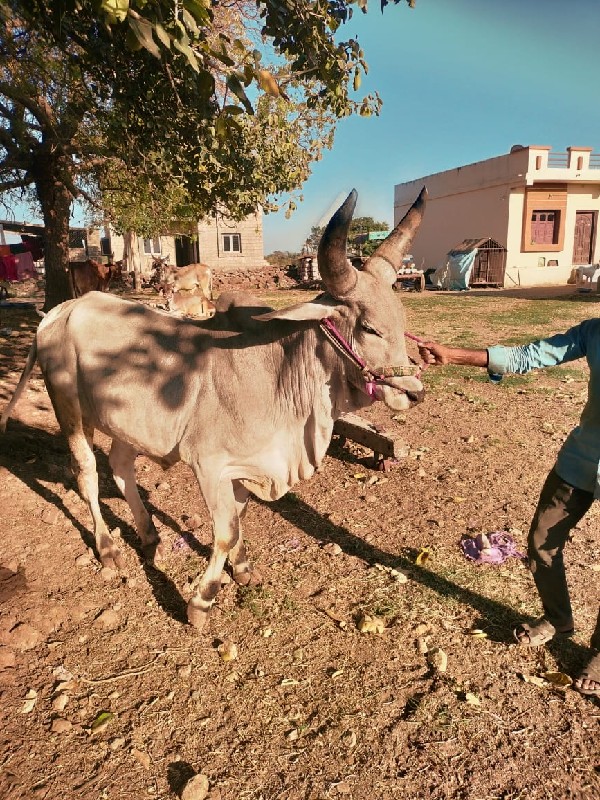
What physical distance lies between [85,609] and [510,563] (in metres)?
2.68

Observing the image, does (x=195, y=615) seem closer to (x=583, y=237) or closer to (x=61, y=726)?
(x=61, y=726)

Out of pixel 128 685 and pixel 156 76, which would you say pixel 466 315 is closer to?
pixel 156 76

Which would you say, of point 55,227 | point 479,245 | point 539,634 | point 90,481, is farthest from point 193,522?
point 479,245

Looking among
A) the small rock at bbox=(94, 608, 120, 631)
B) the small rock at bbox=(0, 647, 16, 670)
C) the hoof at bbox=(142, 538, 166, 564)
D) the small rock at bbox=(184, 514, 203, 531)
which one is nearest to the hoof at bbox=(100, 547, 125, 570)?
the hoof at bbox=(142, 538, 166, 564)

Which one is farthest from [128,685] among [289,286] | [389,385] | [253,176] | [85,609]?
[289,286]

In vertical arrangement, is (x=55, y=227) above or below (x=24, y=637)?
above

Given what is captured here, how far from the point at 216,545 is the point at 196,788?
44.9 inches

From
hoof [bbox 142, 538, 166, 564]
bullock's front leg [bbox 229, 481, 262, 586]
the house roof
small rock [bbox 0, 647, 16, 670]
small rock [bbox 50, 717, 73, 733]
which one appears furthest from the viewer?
the house roof

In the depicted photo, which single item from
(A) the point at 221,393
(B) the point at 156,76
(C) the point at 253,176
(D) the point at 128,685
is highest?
(B) the point at 156,76

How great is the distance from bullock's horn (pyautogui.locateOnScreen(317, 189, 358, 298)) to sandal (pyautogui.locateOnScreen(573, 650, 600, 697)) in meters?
2.11

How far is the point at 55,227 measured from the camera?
400 inches

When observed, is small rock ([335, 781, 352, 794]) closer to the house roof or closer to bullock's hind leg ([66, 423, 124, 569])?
bullock's hind leg ([66, 423, 124, 569])

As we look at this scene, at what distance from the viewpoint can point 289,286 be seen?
2611 centimetres

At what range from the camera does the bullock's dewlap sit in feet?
9.18
